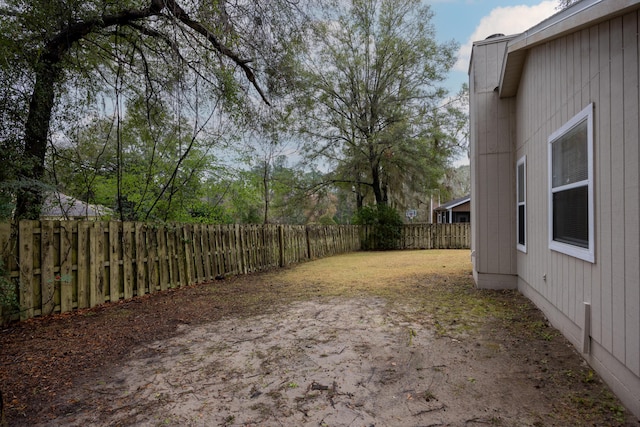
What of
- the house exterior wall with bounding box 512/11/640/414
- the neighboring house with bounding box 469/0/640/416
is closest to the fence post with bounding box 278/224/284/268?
the neighboring house with bounding box 469/0/640/416

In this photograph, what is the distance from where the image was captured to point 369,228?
17.9 meters

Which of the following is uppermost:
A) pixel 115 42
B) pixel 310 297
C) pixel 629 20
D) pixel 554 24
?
pixel 115 42

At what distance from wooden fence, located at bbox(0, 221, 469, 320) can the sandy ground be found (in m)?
2.02

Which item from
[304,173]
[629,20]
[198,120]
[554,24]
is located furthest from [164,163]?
[304,173]

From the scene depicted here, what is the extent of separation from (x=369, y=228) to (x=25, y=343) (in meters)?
15.4

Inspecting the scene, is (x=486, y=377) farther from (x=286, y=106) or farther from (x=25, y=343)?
(x=286, y=106)

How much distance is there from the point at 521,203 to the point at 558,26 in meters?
3.03

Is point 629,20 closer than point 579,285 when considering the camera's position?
Yes

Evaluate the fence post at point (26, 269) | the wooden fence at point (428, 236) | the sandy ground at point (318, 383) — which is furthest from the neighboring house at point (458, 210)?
the fence post at point (26, 269)

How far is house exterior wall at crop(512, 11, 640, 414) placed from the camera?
2197mm

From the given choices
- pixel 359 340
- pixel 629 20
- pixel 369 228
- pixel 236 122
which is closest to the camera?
pixel 629 20

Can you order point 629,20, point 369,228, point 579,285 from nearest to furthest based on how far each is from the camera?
point 629,20 < point 579,285 < point 369,228

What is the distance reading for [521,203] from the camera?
5602 mm

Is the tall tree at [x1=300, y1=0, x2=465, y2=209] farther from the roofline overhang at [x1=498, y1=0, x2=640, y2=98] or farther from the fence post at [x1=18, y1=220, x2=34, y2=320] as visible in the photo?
the fence post at [x1=18, y1=220, x2=34, y2=320]
